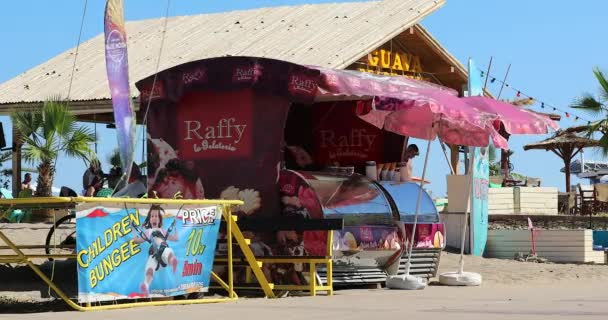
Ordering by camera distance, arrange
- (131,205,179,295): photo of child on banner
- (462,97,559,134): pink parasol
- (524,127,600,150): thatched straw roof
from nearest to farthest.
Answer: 1. (131,205,179,295): photo of child on banner
2. (462,97,559,134): pink parasol
3. (524,127,600,150): thatched straw roof

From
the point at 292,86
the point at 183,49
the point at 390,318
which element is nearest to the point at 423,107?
the point at 292,86

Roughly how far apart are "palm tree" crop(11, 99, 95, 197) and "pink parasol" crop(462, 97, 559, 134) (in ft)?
34.2

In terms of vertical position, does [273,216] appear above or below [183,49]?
below

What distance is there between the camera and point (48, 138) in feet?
Result: 74.1

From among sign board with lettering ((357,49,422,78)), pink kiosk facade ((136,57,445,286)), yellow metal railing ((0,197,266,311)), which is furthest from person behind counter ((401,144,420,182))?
sign board with lettering ((357,49,422,78))

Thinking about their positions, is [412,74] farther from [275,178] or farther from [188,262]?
[188,262]

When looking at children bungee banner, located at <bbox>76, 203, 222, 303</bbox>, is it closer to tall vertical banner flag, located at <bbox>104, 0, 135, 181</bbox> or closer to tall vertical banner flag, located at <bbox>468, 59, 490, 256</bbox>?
tall vertical banner flag, located at <bbox>104, 0, 135, 181</bbox>

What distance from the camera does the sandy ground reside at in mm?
9930

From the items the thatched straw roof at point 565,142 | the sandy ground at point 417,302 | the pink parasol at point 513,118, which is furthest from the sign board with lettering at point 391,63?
the thatched straw roof at point 565,142

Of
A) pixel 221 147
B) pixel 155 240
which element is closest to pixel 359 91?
pixel 221 147

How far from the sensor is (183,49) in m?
23.8

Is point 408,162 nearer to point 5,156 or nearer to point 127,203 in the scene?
point 127,203

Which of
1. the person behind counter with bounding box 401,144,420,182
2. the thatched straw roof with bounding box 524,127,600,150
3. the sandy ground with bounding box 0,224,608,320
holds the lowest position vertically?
the sandy ground with bounding box 0,224,608,320

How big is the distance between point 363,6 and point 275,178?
12.3 m
